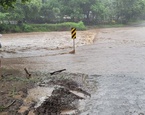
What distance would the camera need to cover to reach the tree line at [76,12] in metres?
36.3

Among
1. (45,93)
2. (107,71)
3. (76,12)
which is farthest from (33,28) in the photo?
(45,93)

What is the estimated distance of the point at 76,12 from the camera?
42281 millimetres

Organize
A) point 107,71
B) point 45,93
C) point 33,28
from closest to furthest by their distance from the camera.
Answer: point 45,93, point 107,71, point 33,28

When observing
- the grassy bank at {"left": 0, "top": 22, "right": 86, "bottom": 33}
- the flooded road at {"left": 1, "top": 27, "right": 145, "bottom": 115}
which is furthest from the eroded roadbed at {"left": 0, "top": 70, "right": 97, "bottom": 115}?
the grassy bank at {"left": 0, "top": 22, "right": 86, "bottom": 33}

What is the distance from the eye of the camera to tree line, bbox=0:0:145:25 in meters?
36.3

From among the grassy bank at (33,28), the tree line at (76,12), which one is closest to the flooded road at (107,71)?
the grassy bank at (33,28)

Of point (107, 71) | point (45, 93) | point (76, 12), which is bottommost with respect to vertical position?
point (107, 71)

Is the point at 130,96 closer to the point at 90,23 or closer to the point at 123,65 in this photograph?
the point at 123,65

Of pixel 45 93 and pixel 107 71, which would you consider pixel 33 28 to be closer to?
pixel 107 71

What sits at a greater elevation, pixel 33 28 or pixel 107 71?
pixel 33 28

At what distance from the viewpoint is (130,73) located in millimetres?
10969

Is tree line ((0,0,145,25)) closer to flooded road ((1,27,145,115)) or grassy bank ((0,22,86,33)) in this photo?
grassy bank ((0,22,86,33))

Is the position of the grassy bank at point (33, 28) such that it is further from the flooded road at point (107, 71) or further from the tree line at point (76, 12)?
the flooded road at point (107, 71)

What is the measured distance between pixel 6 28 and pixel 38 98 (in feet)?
94.7
